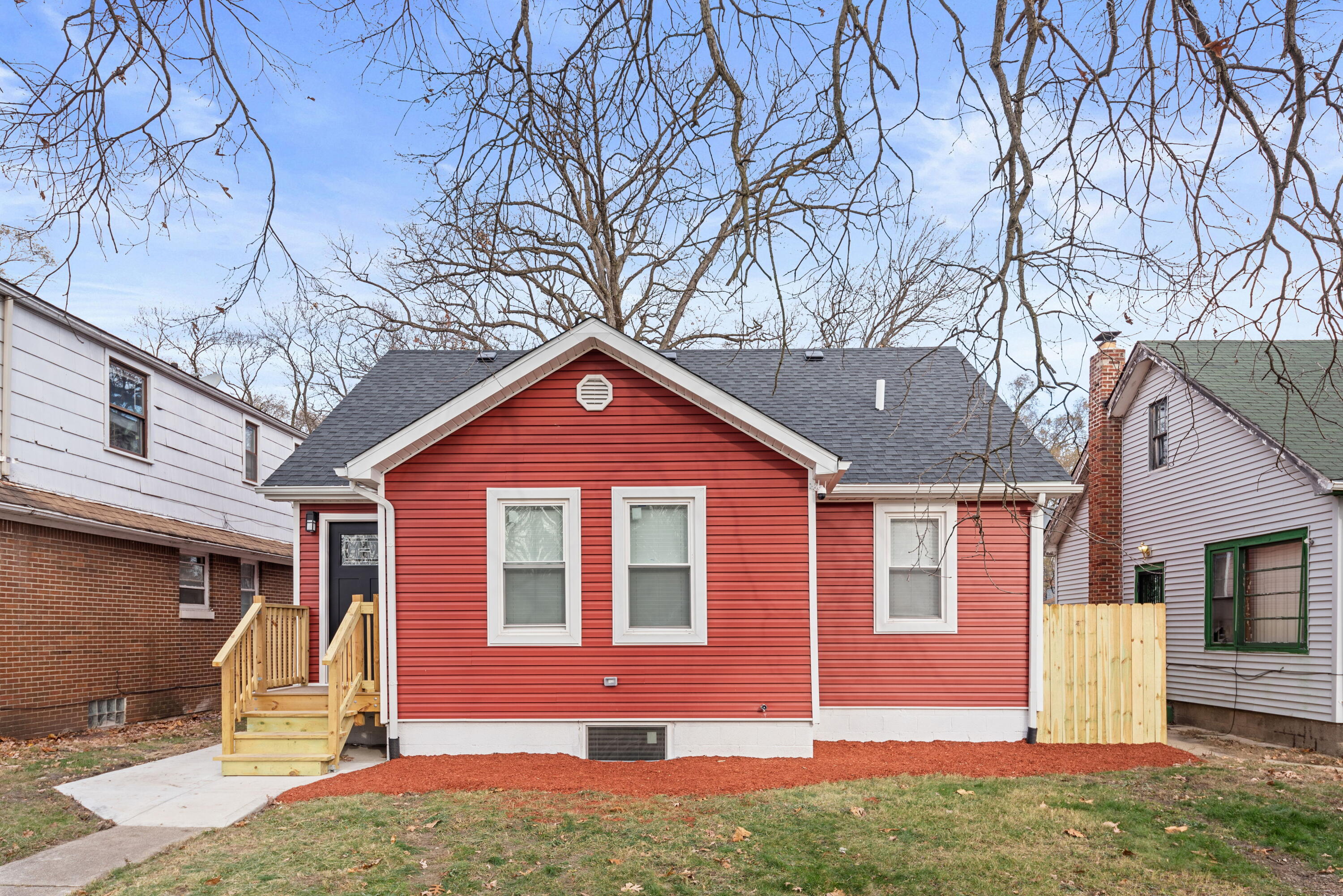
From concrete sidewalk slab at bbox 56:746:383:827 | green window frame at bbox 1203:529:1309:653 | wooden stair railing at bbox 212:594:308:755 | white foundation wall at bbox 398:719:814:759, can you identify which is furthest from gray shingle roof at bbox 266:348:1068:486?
green window frame at bbox 1203:529:1309:653

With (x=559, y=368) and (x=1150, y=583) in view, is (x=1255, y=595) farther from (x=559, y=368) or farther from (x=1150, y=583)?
(x=559, y=368)

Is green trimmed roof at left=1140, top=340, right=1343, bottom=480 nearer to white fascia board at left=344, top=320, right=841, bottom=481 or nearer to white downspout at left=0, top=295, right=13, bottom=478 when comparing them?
white fascia board at left=344, top=320, right=841, bottom=481

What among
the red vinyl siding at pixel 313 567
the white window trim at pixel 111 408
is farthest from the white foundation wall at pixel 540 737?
the white window trim at pixel 111 408

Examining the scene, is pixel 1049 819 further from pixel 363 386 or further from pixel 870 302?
pixel 870 302

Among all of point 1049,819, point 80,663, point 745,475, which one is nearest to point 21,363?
point 80,663

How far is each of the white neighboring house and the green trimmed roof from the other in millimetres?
38

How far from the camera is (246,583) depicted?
1852cm

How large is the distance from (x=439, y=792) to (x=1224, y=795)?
688 cm

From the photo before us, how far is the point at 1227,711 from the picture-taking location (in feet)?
46.1

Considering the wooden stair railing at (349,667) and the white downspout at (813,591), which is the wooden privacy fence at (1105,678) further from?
the wooden stair railing at (349,667)

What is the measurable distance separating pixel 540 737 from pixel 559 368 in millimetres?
3878

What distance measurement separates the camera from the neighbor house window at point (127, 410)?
1489 cm

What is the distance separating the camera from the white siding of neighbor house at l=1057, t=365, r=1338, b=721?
12195 millimetres

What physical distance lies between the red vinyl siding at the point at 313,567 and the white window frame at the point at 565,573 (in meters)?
2.65
